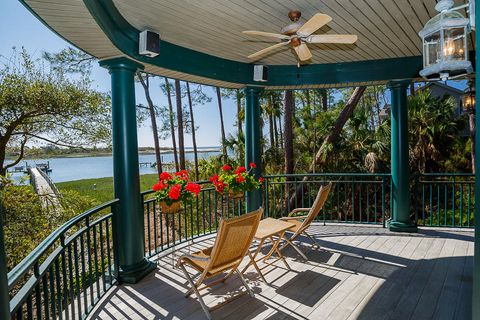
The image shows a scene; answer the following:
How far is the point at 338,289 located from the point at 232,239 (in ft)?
4.13

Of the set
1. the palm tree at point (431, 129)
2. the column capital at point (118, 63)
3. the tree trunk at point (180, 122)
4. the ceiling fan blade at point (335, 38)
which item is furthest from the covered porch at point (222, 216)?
the tree trunk at point (180, 122)

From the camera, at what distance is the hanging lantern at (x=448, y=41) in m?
1.79

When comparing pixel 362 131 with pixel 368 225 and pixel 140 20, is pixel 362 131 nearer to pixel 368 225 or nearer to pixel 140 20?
pixel 368 225

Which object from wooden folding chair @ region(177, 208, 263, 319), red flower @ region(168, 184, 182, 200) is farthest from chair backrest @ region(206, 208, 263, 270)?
red flower @ region(168, 184, 182, 200)

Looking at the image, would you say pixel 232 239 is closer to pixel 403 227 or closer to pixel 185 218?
pixel 185 218

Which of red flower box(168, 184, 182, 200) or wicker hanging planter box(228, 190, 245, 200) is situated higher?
red flower box(168, 184, 182, 200)

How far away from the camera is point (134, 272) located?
137 inches

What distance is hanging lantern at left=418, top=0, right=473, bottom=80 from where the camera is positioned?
70.6 inches

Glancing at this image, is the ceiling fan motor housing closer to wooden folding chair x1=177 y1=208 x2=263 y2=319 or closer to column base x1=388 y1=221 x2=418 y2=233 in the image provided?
wooden folding chair x1=177 y1=208 x2=263 y2=319

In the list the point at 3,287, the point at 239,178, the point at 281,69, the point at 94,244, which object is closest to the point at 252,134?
the point at 281,69

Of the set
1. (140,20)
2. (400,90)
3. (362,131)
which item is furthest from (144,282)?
(362,131)

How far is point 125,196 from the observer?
351 centimetres

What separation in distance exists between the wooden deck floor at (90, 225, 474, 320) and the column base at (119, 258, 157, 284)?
0.08 meters

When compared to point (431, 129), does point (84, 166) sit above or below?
below
